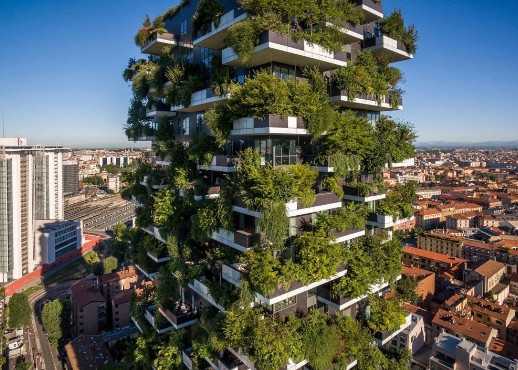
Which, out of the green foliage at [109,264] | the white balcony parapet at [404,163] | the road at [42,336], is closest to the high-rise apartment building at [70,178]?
the road at [42,336]

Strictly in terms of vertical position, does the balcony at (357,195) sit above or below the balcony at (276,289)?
above

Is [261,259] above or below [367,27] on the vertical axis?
below

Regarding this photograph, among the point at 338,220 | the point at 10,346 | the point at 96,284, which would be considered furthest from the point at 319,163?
the point at 96,284

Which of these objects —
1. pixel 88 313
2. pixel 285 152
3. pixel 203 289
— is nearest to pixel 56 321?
pixel 88 313

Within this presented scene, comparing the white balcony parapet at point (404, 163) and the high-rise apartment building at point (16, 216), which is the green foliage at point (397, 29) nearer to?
the white balcony parapet at point (404, 163)

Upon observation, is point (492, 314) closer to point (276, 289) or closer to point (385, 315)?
point (385, 315)

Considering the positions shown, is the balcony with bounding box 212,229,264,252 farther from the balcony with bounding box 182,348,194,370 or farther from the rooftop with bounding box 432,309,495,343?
the rooftop with bounding box 432,309,495,343

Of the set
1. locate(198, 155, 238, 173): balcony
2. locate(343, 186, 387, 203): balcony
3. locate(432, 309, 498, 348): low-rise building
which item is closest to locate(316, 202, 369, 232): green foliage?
locate(343, 186, 387, 203): balcony

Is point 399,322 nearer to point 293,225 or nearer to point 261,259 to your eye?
point 293,225
